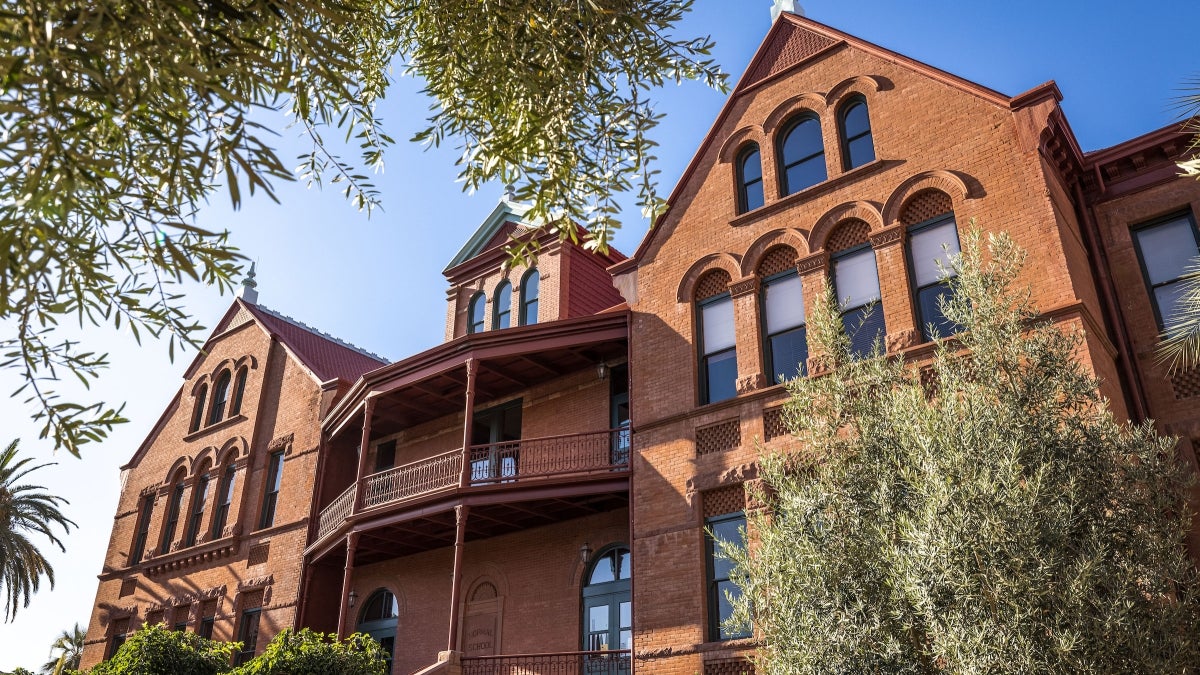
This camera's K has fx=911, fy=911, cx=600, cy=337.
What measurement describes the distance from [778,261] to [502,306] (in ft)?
28.3

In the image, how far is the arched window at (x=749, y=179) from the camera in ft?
55.3

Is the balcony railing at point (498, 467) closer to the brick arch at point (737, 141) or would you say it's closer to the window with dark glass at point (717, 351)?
the window with dark glass at point (717, 351)

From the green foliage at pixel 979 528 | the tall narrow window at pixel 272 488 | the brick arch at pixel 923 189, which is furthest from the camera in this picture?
the tall narrow window at pixel 272 488

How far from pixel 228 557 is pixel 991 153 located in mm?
20028

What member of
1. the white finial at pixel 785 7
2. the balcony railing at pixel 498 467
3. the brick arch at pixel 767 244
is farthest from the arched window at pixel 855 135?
the balcony railing at pixel 498 467

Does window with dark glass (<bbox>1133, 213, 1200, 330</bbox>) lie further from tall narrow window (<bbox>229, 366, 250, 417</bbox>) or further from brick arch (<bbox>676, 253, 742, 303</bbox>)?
tall narrow window (<bbox>229, 366, 250, 417</bbox>)

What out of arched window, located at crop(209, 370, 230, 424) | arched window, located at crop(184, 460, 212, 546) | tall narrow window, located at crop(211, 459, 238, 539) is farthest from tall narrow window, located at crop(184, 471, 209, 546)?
arched window, located at crop(209, 370, 230, 424)

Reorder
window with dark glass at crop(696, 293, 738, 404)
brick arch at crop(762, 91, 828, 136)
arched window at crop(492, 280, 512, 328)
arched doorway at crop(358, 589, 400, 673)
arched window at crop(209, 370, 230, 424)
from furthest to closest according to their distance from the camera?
arched window at crop(209, 370, 230, 424)
arched window at crop(492, 280, 512, 328)
arched doorway at crop(358, 589, 400, 673)
brick arch at crop(762, 91, 828, 136)
window with dark glass at crop(696, 293, 738, 404)

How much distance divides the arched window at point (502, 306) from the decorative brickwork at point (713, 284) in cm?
658

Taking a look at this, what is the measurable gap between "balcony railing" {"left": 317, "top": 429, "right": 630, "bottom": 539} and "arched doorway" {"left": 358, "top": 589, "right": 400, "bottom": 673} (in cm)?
203

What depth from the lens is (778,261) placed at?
1588 centimetres

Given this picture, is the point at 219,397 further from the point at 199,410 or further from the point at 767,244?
the point at 767,244

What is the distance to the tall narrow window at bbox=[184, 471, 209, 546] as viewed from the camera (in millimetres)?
25234

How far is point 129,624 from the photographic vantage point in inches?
1008
